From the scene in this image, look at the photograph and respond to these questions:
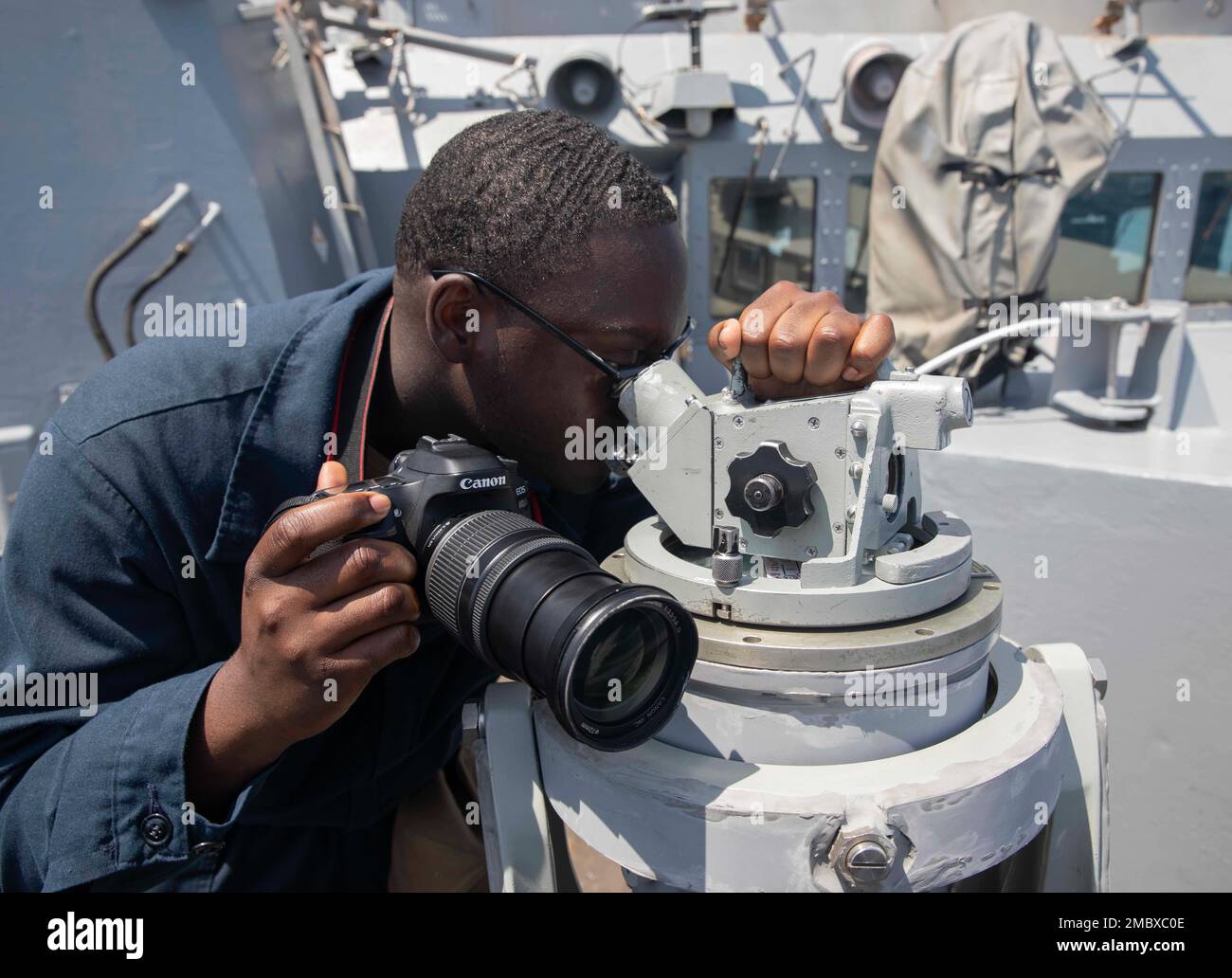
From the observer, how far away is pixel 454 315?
1.25 metres

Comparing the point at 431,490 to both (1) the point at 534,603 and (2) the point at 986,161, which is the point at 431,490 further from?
(2) the point at 986,161

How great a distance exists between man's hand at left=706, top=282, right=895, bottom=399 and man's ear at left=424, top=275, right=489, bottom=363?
37 cm

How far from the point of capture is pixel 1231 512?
181 centimetres

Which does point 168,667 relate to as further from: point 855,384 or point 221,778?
point 855,384

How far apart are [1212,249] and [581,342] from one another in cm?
514

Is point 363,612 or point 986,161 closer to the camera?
point 363,612

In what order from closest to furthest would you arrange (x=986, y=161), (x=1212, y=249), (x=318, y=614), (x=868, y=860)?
(x=868, y=860), (x=318, y=614), (x=986, y=161), (x=1212, y=249)

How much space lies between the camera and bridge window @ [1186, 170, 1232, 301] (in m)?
4.78

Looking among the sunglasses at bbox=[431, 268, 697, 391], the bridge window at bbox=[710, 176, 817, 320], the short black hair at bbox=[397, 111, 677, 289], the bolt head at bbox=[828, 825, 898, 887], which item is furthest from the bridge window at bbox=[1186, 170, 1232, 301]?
A: the bolt head at bbox=[828, 825, 898, 887]
